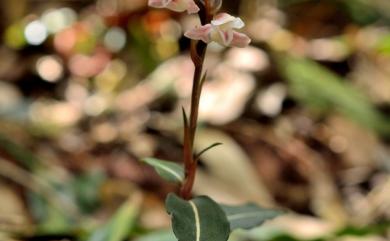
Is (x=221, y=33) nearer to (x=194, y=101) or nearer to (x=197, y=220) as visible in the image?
(x=194, y=101)

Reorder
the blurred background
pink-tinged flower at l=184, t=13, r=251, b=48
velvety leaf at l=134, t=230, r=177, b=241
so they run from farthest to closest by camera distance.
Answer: the blurred background < velvety leaf at l=134, t=230, r=177, b=241 < pink-tinged flower at l=184, t=13, r=251, b=48

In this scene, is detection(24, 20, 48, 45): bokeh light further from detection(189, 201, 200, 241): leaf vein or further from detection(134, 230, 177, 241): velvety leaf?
detection(189, 201, 200, 241): leaf vein

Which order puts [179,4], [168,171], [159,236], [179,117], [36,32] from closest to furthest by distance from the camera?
[179,4] < [168,171] < [159,236] < [179,117] < [36,32]

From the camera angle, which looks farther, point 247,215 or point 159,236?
point 159,236

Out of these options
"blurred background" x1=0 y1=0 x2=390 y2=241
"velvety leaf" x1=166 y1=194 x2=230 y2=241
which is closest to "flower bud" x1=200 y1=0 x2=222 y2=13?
"velvety leaf" x1=166 y1=194 x2=230 y2=241

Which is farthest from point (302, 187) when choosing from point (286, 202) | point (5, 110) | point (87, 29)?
point (87, 29)

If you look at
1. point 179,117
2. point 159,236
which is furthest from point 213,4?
point 179,117

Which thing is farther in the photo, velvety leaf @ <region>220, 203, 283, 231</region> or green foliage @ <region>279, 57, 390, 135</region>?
green foliage @ <region>279, 57, 390, 135</region>

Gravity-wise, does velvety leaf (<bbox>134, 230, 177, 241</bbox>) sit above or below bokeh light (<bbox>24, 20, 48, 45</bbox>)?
above

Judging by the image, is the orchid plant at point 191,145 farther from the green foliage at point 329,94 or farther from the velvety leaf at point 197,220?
the green foliage at point 329,94
